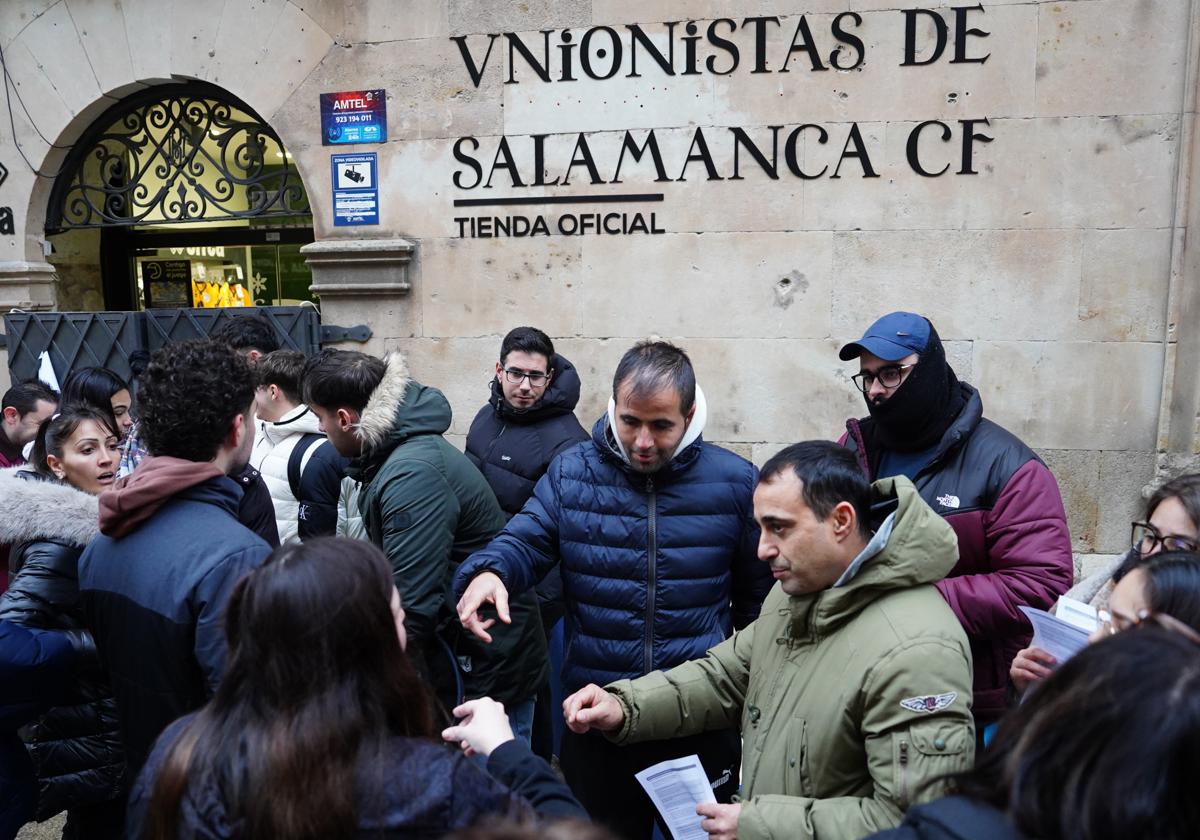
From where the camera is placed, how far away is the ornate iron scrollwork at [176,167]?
21.4 feet

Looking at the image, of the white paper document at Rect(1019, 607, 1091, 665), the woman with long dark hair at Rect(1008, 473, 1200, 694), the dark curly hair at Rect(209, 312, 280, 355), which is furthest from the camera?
the dark curly hair at Rect(209, 312, 280, 355)

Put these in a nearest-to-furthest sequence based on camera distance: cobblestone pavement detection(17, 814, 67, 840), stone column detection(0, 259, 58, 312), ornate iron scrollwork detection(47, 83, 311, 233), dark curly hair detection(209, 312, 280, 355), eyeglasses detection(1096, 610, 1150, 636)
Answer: eyeglasses detection(1096, 610, 1150, 636)
cobblestone pavement detection(17, 814, 67, 840)
dark curly hair detection(209, 312, 280, 355)
ornate iron scrollwork detection(47, 83, 311, 233)
stone column detection(0, 259, 58, 312)

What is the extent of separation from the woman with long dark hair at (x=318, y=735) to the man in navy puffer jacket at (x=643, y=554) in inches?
43.4

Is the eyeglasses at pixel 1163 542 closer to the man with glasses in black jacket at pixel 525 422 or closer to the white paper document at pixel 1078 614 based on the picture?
the white paper document at pixel 1078 614

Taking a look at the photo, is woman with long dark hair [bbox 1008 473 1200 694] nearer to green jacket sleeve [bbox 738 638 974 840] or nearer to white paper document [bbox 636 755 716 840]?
green jacket sleeve [bbox 738 638 974 840]

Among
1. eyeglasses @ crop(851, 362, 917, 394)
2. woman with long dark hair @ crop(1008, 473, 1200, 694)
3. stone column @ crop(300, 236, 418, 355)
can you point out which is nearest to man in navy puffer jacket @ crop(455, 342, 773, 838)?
eyeglasses @ crop(851, 362, 917, 394)

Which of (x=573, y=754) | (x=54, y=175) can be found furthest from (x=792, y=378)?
(x=54, y=175)

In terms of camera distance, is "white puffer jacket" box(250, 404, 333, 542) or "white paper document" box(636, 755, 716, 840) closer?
"white paper document" box(636, 755, 716, 840)

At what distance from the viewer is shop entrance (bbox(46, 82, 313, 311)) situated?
21.5 ft

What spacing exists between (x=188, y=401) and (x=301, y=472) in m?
1.63

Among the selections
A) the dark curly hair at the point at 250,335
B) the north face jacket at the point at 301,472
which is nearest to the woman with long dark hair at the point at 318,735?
the north face jacket at the point at 301,472

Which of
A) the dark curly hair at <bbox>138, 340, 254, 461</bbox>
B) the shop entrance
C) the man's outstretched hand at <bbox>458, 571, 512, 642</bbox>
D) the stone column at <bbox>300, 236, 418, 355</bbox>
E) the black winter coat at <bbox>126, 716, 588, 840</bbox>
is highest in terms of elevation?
the shop entrance

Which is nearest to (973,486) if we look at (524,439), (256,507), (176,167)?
(524,439)

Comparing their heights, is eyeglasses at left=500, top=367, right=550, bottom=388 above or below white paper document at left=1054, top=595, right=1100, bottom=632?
above
